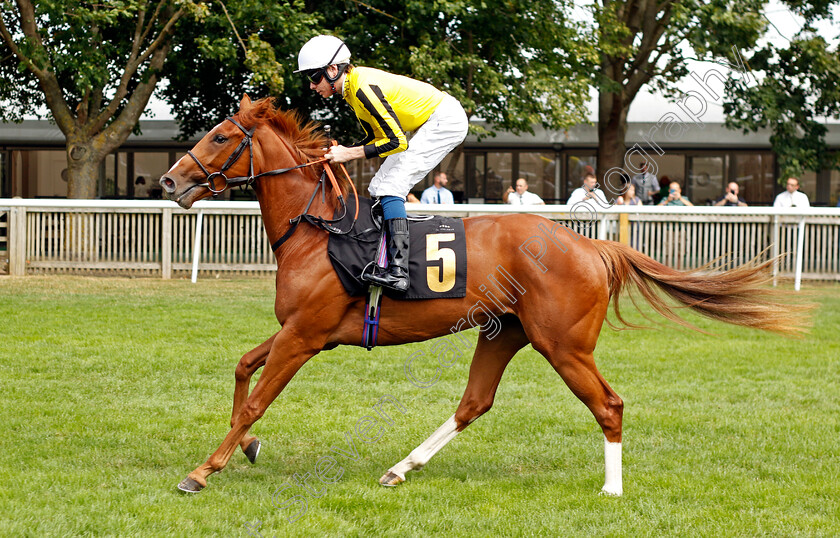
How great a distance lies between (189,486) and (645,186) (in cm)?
1471

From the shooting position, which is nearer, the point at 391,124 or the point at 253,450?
the point at 391,124

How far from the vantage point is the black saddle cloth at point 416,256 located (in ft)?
15.0

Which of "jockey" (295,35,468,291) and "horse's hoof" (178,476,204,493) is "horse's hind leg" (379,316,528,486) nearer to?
"jockey" (295,35,468,291)

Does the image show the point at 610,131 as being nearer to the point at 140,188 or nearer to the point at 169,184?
the point at 140,188

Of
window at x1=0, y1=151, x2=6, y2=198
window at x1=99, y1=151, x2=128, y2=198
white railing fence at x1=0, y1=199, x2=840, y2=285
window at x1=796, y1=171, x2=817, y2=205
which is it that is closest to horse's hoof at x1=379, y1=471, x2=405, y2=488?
white railing fence at x1=0, y1=199, x2=840, y2=285

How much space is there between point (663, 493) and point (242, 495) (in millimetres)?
2074

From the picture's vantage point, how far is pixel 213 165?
465cm

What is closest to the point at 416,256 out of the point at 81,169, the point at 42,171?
the point at 81,169

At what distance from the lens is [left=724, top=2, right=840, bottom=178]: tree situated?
18.4 m

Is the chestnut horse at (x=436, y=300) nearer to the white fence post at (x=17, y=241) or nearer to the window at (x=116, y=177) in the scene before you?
the white fence post at (x=17, y=241)

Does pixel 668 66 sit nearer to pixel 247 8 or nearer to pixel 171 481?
pixel 247 8

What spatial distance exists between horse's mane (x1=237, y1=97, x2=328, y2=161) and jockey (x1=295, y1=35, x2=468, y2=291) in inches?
7.9

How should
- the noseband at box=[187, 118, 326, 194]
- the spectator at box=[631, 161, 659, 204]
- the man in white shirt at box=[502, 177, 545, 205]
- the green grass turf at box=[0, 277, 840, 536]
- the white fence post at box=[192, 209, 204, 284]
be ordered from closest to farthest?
the green grass turf at box=[0, 277, 840, 536] < the noseband at box=[187, 118, 326, 194] < the white fence post at box=[192, 209, 204, 284] < the man in white shirt at box=[502, 177, 545, 205] < the spectator at box=[631, 161, 659, 204]

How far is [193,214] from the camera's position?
14219mm
